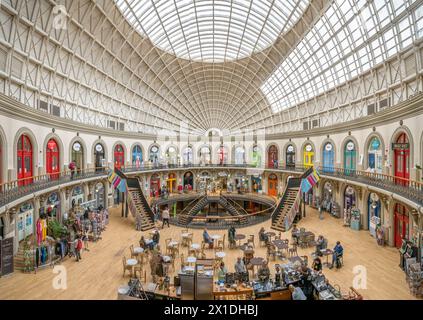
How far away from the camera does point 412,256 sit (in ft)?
40.0

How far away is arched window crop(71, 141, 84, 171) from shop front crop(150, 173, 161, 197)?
1265 cm

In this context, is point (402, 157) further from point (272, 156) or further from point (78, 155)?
point (78, 155)

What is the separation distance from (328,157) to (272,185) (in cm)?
1198

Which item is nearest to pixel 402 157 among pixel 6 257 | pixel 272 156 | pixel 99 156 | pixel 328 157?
pixel 328 157

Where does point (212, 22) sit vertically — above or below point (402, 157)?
above

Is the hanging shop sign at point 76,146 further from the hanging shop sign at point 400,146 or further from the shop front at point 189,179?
the hanging shop sign at point 400,146

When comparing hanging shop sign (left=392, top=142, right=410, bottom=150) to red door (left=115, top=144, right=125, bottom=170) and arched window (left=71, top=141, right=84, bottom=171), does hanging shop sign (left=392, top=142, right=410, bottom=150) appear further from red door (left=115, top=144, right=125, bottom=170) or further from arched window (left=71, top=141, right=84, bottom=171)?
red door (left=115, top=144, right=125, bottom=170)

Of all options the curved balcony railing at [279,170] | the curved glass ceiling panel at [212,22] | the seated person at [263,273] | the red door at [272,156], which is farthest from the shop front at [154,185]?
the seated person at [263,273]

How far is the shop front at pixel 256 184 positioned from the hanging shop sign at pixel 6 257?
104 feet

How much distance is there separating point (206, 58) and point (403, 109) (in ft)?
104

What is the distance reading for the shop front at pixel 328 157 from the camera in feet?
87.0

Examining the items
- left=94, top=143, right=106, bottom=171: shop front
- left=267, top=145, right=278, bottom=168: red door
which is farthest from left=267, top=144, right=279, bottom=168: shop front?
left=94, top=143, right=106, bottom=171: shop front

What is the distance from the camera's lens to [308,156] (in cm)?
3131
